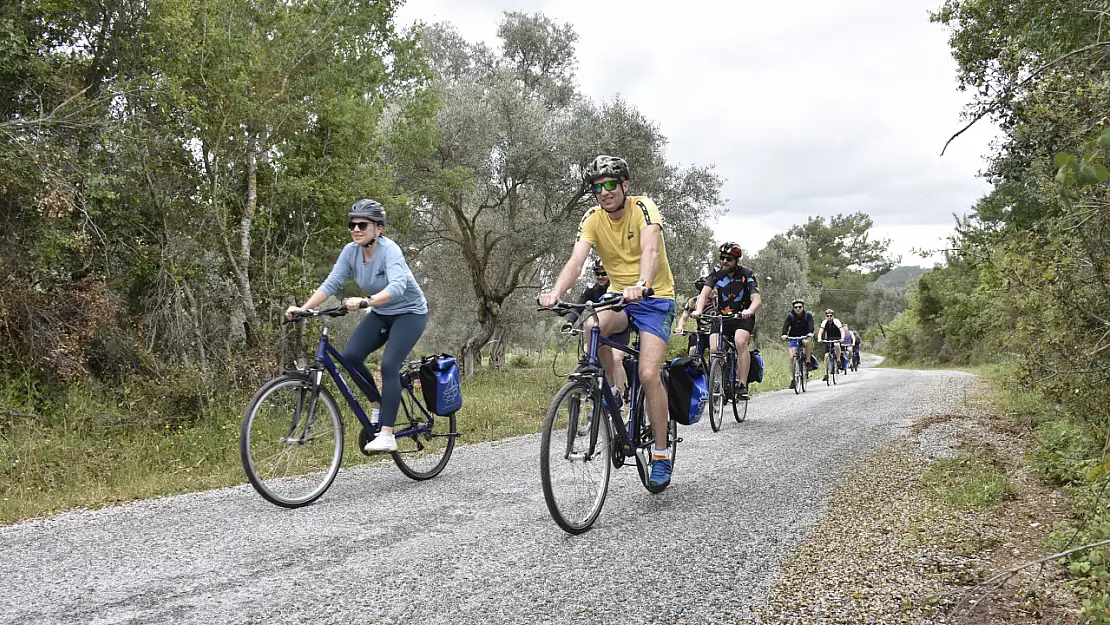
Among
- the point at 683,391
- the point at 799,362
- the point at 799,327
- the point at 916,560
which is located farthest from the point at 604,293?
the point at 799,327

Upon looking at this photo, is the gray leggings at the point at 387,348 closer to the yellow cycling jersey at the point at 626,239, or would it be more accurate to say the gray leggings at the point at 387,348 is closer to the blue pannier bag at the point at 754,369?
the yellow cycling jersey at the point at 626,239

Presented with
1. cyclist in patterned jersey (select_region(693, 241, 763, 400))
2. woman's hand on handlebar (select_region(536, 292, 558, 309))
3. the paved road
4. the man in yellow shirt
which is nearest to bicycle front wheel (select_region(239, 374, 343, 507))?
the paved road

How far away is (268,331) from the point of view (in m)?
9.34

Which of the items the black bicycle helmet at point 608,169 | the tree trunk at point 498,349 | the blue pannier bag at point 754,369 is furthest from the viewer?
the tree trunk at point 498,349

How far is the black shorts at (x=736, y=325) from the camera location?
9602 mm

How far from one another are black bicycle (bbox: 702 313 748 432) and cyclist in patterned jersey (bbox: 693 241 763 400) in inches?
3.4

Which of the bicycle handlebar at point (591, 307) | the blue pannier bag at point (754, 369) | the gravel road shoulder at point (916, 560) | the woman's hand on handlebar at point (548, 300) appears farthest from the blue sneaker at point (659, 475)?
the blue pannier bag at point (754, 369)

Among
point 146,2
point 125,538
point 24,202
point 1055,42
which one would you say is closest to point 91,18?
point 146,2

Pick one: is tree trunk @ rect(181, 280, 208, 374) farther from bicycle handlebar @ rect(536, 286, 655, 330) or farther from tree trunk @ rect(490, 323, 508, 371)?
tree trunk @ rect(490, 323, 508, 371)

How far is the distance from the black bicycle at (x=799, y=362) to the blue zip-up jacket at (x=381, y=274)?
11376 mm

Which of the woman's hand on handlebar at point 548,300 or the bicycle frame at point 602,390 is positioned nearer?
the woman's hand on handlebar at point 548,300

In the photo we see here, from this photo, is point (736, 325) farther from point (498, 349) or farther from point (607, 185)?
point (498, 349)

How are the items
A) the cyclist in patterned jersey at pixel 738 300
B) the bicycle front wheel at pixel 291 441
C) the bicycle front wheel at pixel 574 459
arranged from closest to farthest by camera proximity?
the bicycle front wheel at pixel 574 459 < the bicycle front wheel at pixel 291 441 < the cyclist in patterned jersey at pixel 738 300

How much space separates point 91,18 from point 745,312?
28.9 feet
